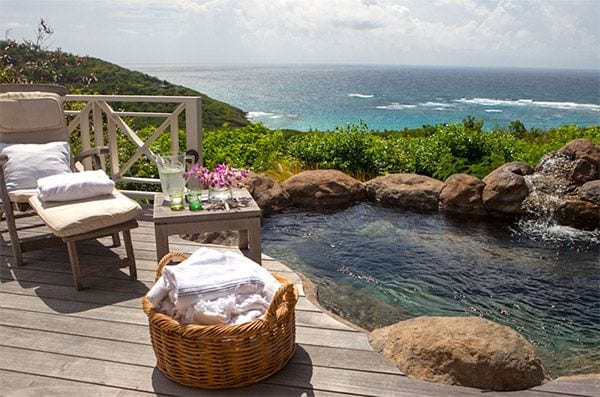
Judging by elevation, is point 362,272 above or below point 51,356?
below

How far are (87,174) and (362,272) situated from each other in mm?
2394

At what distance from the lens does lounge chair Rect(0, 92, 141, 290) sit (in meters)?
3.11

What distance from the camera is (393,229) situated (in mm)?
5582

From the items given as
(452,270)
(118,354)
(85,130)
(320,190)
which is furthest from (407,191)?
(118,354)

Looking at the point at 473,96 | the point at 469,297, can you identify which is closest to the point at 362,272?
the point at 469,297

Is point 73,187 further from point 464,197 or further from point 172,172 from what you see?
point 464,197

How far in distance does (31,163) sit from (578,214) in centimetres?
596

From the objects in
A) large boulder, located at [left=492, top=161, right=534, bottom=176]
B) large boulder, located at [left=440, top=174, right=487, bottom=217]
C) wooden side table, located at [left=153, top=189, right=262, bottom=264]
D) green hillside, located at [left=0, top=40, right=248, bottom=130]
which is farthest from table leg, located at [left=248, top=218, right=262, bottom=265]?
green hillside, located at [left=0, top=40, right=248, bottom=130]

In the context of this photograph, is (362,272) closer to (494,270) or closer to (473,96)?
(494,270)

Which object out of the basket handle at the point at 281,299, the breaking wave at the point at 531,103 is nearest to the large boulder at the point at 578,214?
the basket handle at the point at 281,299

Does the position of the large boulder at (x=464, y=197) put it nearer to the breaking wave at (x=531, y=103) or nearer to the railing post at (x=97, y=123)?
the railing post at (x=97, y=123)

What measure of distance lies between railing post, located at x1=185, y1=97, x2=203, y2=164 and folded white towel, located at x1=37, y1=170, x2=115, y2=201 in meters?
1.39

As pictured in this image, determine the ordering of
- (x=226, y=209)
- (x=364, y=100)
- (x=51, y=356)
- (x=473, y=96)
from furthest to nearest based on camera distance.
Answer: (x=473, y=96)
(x=364, y=100)
(x=226, y=209)
(x=51, y=356)

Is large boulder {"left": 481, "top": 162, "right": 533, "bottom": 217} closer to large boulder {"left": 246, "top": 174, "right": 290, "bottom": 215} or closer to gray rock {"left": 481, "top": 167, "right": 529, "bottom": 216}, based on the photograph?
gray rock {"left": 481, "top": 167, "right": 529, "bottom": 216}
